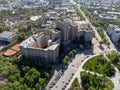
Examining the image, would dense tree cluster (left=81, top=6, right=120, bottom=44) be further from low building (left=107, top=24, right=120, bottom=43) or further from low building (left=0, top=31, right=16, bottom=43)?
low building (left=0, top=31, right=16, bottom=43)

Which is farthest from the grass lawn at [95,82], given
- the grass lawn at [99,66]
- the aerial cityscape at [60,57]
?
the grass lawn at [99,66]

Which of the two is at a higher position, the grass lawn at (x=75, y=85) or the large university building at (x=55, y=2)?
the large university building at (x=55, y=2)

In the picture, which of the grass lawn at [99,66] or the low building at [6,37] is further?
the low building at [6,37]

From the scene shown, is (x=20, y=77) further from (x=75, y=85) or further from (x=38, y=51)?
(x=75, y=85)

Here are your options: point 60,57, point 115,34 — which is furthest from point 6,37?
point 115,34

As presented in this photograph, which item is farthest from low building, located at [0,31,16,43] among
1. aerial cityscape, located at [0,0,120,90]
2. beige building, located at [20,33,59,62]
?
beige building, located at [20,33,59,62]

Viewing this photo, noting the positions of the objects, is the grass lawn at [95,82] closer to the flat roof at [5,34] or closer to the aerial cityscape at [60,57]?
the aerial cityscape at [60,57]
